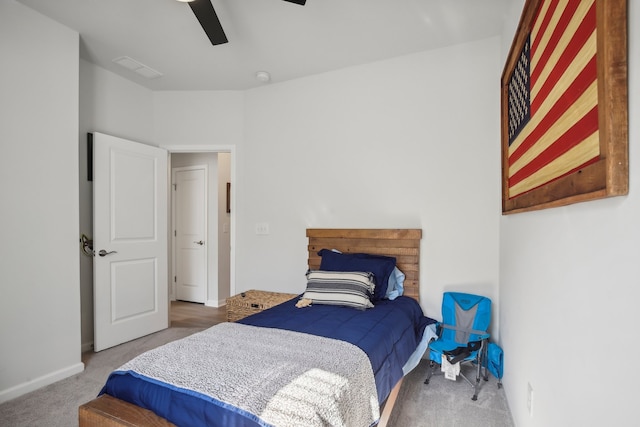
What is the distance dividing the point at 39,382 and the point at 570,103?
343cm

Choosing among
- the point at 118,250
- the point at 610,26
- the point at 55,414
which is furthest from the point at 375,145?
the point at 55,414

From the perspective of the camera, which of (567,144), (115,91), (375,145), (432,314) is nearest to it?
(567,144)

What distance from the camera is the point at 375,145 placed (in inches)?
120

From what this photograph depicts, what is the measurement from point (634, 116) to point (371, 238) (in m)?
2.26

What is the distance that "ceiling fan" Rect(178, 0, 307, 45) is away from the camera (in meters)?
1.83

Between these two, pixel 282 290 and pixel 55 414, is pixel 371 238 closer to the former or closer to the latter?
pixel 282 290

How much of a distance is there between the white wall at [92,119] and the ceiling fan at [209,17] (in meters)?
1.72

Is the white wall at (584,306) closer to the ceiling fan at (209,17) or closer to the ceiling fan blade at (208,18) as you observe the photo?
the ceiling fan at (209,17)

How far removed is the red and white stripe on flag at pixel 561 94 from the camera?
3.05 feet

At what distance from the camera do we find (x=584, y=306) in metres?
0.99

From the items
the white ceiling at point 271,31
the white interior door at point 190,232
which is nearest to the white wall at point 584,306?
the white ceiling at point 271,31

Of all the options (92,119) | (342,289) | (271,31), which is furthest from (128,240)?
(271,31)

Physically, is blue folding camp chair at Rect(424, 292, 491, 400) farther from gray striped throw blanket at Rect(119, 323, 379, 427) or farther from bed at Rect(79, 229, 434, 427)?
gray striped throw blanket at Rect(119, 323, 379, 427)

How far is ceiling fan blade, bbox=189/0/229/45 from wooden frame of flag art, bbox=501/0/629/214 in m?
1.65
